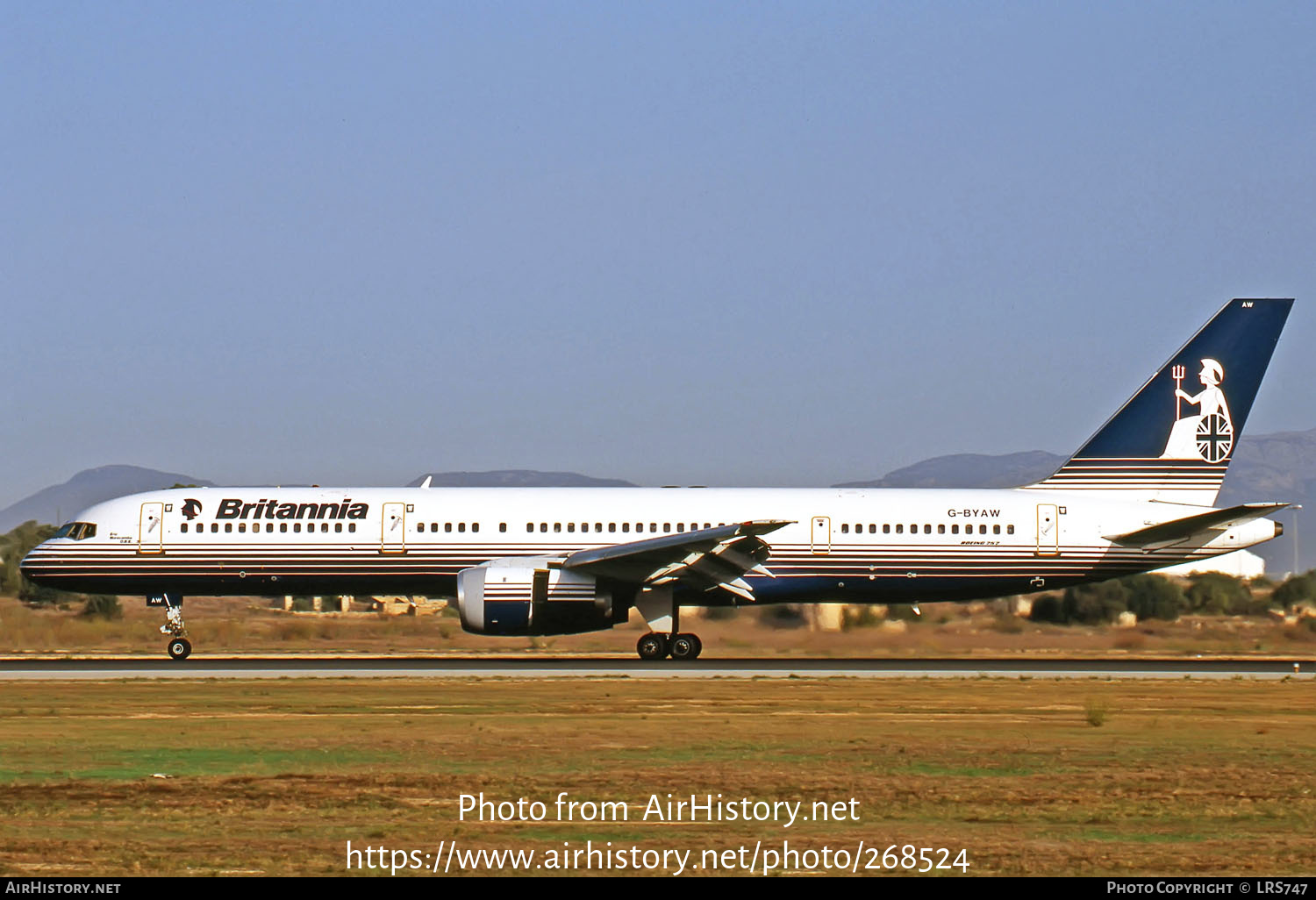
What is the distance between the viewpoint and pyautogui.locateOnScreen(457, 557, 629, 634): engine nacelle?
3170cm

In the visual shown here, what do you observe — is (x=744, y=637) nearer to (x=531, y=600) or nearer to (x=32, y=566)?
(x=531, y=600)

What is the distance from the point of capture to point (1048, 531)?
34469 millimetres

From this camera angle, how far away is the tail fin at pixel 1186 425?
35500 mm

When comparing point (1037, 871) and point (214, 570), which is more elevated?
point (214, 570)

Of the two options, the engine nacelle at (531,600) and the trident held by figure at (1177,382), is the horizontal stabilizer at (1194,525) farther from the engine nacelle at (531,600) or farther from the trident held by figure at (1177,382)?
the engine nacelle at (531,600)

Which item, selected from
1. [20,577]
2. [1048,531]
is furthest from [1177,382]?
[20,577]

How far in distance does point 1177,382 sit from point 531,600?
1469 cm

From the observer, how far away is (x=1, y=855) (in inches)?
440

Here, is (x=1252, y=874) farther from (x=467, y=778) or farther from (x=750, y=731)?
(x=750, y=731)

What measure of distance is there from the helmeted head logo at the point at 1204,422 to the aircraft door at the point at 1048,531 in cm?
296

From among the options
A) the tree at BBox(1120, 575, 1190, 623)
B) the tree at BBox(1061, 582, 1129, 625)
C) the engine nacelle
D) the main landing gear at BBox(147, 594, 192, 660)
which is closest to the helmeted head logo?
the tree at BBox(1061, 582, 1129, 625)

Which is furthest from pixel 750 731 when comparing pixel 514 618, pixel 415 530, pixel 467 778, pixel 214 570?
pixel 214 570

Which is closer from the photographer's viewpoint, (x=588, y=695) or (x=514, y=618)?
(x=588, y=695)

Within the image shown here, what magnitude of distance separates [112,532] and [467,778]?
21.1 meters
